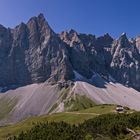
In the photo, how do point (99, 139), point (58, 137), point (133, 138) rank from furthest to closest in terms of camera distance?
point (58, 137), point (133, 138), point (99, 139)

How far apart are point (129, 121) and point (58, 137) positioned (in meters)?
32.2

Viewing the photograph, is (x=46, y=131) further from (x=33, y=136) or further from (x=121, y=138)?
(x=121, y=138)

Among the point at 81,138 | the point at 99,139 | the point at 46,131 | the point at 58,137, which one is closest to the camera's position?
the point at 99,139

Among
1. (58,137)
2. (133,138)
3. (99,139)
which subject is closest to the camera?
(99,139)

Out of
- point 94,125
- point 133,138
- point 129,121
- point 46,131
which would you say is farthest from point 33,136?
point 133,138

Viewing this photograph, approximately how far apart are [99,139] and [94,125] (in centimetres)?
7328

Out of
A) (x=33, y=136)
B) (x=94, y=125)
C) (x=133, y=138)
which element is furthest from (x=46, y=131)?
(x=133, y=138)

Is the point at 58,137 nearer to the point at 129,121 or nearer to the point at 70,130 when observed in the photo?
the point at 70,130

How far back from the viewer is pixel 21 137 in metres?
167

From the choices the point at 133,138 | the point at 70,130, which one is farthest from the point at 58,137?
the point at 133,138

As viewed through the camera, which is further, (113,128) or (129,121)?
(129,121)

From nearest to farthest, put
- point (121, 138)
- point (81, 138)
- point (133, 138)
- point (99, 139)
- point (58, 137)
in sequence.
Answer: point (99, 139) < point (133, 138) < point (121, 138) < point (81, 138) < point (58, 137)

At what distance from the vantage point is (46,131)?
167 meters

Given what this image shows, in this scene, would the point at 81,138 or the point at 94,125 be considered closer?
the point at 81,138
